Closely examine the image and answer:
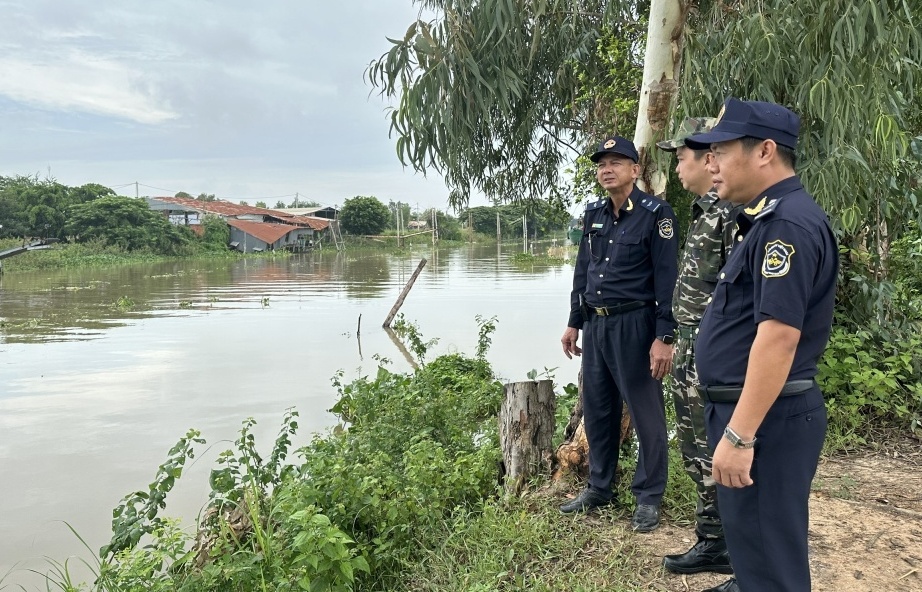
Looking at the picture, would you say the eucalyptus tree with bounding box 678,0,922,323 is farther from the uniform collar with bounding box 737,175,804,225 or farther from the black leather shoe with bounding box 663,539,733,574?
the uniform collar with bounding box 737,175,804,225

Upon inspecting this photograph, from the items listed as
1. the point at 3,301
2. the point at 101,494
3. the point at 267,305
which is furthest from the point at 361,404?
the point at 3,301

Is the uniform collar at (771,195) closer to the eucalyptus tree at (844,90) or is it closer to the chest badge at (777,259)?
the chest badge at (777,259)

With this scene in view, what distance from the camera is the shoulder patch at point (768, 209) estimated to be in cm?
170

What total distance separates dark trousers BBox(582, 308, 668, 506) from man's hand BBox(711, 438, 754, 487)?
139 cm

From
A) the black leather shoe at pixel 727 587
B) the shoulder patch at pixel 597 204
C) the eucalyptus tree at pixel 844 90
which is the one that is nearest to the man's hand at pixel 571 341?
the shoulder patch at pixel 597 204

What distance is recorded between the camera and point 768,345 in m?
1.63

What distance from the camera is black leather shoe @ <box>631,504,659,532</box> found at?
308cm

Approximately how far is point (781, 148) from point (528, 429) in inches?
90.4

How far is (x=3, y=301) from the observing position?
18.0 meters

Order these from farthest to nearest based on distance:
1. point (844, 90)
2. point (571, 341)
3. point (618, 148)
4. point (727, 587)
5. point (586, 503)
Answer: point (844, 90), point (571, 341), point (586, 503), point (618, 148), point (727, 587)

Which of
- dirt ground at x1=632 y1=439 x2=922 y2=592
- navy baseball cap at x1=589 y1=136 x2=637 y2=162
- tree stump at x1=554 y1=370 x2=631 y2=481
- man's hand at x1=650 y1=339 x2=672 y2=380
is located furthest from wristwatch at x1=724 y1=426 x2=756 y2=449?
tree stump at x1=554 y1=370 x2=631 y2=481

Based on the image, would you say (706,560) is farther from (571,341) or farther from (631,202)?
(631,202)

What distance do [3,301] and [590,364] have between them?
19.3 meters

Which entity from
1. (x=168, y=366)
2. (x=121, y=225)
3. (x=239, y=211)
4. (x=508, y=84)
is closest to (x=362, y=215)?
(x=239, y=211)
